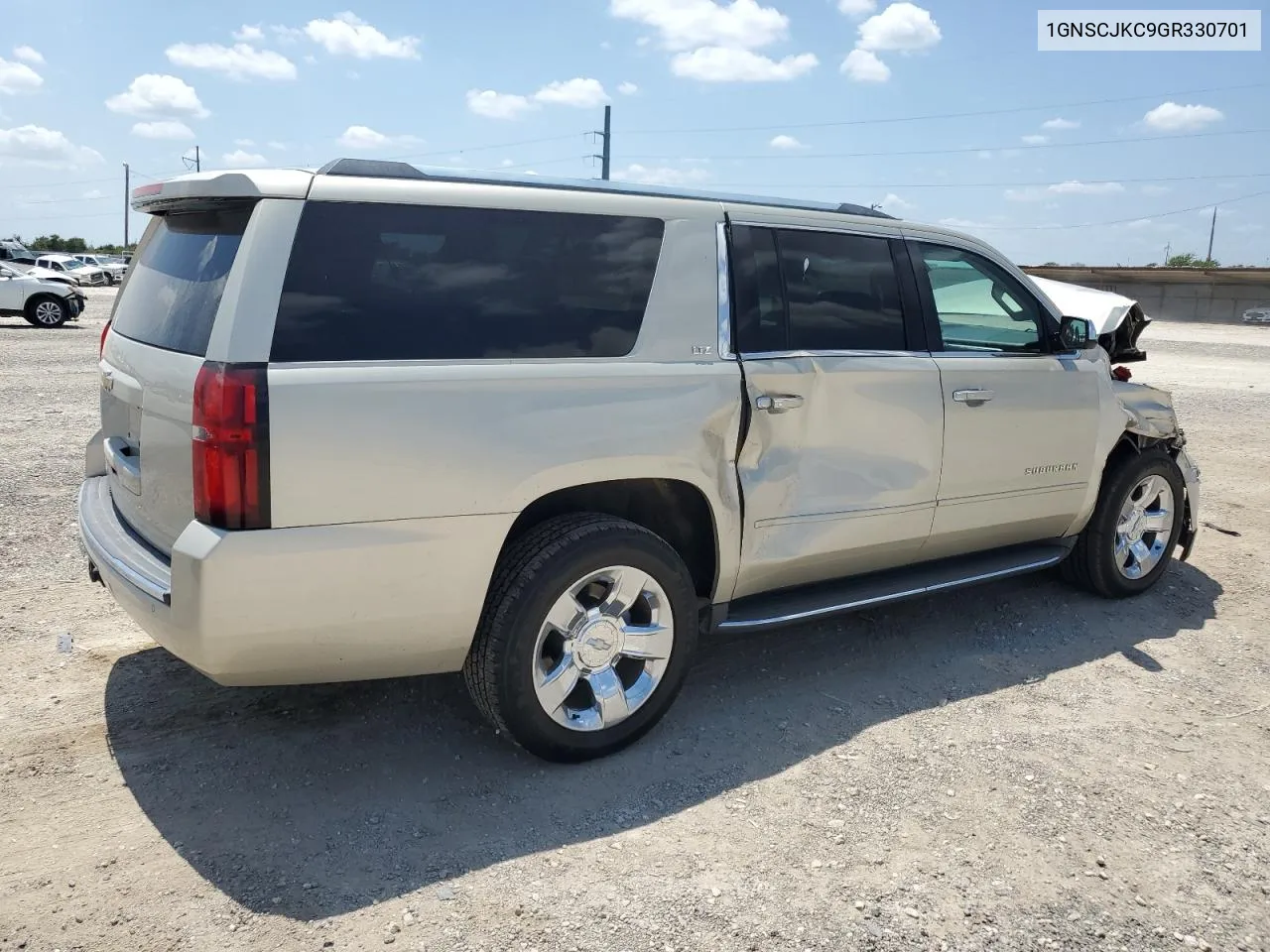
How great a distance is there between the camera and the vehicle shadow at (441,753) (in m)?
2.95

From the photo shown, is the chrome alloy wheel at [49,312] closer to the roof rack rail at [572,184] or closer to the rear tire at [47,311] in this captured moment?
the rear tire at [47,311]

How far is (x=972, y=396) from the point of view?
4.38 metres

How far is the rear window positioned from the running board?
2.09 m

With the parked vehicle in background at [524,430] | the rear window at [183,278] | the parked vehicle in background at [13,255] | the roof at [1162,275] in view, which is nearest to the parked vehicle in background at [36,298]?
the parked vehicle in background at [13,255]

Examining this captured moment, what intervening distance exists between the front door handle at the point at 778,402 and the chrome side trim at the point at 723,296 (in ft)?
0.62

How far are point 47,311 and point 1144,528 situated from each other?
21899mm

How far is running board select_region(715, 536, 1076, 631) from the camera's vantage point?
3900mm

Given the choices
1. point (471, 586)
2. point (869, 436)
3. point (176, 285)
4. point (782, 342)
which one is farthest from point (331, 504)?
point (869, 436)

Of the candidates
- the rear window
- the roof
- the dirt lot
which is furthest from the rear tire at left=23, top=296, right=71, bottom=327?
the roof

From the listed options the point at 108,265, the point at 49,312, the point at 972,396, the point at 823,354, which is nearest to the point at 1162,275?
the point at 49,312

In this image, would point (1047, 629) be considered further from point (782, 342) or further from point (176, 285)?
point (176, 285)

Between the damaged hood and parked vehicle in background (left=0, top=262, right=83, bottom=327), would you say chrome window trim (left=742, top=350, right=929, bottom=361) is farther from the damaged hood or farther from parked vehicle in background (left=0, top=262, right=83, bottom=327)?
parked vehicle in background (left=0, top=262, right=83, bottom=327)

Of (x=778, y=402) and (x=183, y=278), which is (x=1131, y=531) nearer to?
(x=778, y=402)

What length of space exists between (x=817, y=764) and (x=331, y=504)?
1935mm
